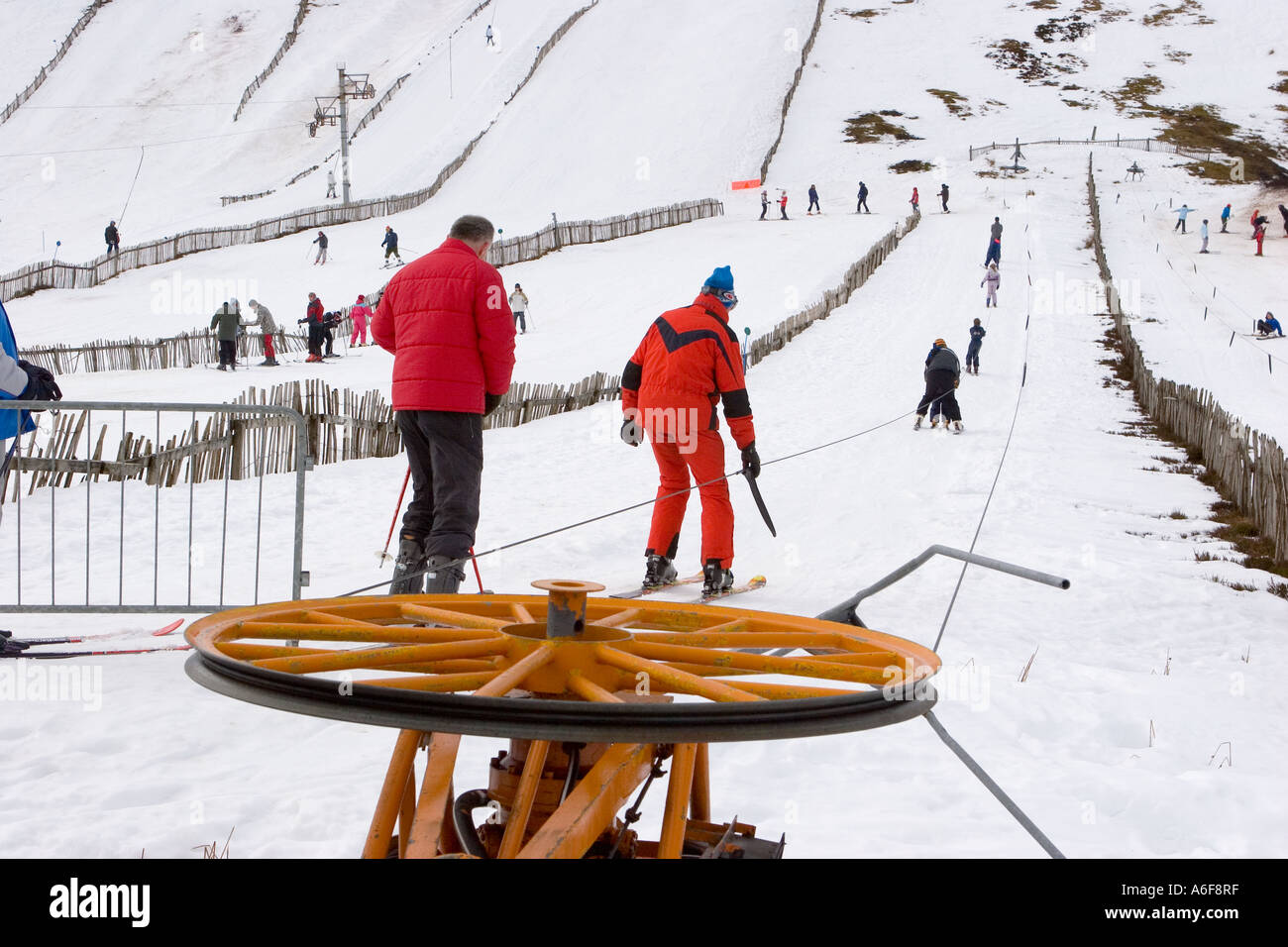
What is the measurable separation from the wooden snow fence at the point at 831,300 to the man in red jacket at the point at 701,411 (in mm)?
12679

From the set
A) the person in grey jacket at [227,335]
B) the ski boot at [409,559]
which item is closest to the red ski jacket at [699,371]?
the ski boot at [409,559]

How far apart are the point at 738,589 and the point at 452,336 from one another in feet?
8.20

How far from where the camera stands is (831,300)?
83.7 ft

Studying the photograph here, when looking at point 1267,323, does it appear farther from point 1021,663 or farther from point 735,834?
point 735,834

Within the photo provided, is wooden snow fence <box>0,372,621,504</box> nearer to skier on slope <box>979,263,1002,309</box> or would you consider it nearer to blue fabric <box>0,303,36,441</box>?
blue fabric <box>0,303,36,441</box>

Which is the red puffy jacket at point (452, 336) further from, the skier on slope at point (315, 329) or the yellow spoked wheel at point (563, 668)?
the skier on slope at point (315, 329)

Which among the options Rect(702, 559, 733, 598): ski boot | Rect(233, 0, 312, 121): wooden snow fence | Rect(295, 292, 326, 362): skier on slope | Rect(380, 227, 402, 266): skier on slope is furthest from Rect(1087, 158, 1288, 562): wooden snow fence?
Rect(233, 0, 312, 121): wooden snow fence

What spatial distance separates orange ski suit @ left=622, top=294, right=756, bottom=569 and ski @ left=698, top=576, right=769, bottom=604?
16 centimetres

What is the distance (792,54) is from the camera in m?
59.2

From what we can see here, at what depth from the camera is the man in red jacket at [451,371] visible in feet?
16.3

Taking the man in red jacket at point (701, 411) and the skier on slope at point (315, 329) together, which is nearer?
the man in red jacket at point (701, 411)

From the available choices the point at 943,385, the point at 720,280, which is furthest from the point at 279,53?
the point at 720,280

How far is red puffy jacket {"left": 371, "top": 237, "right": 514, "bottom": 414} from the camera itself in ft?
16.3

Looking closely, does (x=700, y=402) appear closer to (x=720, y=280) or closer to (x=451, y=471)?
(x=720, y=280)
